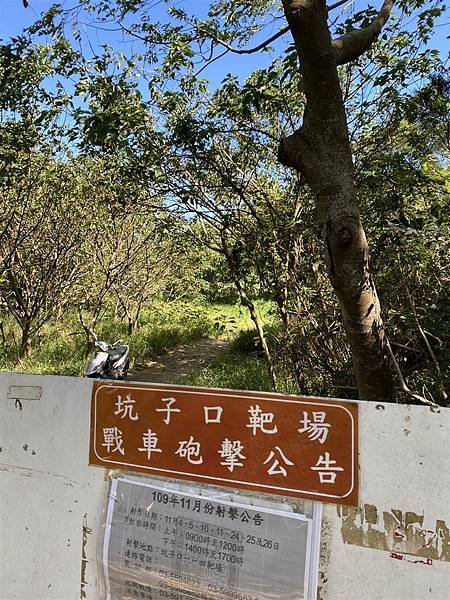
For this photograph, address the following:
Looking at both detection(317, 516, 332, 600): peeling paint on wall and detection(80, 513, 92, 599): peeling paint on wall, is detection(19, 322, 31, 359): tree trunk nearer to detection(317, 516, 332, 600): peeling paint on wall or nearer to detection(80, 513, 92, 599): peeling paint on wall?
detection(80, 513, 92, 599): peeling paint on wall

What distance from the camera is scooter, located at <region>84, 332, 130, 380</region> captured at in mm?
4512

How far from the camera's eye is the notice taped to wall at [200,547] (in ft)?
4.69

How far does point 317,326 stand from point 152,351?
19.2 feet

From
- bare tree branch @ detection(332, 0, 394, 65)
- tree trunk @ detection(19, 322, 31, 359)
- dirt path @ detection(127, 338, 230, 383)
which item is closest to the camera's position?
bare tree branch @ detection(332, 0, 394, 65)

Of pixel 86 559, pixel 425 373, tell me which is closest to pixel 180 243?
pixel 425 373

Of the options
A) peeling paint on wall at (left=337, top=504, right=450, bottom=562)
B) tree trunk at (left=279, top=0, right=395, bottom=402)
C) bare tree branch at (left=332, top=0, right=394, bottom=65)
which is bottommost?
peeling paint on wall at (left=337, top=504, right=450, bottom=562)

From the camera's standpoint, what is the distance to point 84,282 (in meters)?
8.88

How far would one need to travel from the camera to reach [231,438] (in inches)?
61.1

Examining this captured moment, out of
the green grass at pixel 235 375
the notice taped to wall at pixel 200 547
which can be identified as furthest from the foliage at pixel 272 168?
the notice taped to wall at pixel 200 547

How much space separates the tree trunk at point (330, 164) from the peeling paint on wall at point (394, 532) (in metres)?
0.96

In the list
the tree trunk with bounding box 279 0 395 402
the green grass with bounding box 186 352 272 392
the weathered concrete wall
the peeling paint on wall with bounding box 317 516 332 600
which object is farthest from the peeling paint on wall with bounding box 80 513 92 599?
the green grass with bounding box 186 352 272 392

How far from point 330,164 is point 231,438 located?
122 cm

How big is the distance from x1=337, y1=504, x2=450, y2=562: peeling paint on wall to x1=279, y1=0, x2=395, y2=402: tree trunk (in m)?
0.96

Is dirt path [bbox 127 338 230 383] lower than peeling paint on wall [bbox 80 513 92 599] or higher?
higher
